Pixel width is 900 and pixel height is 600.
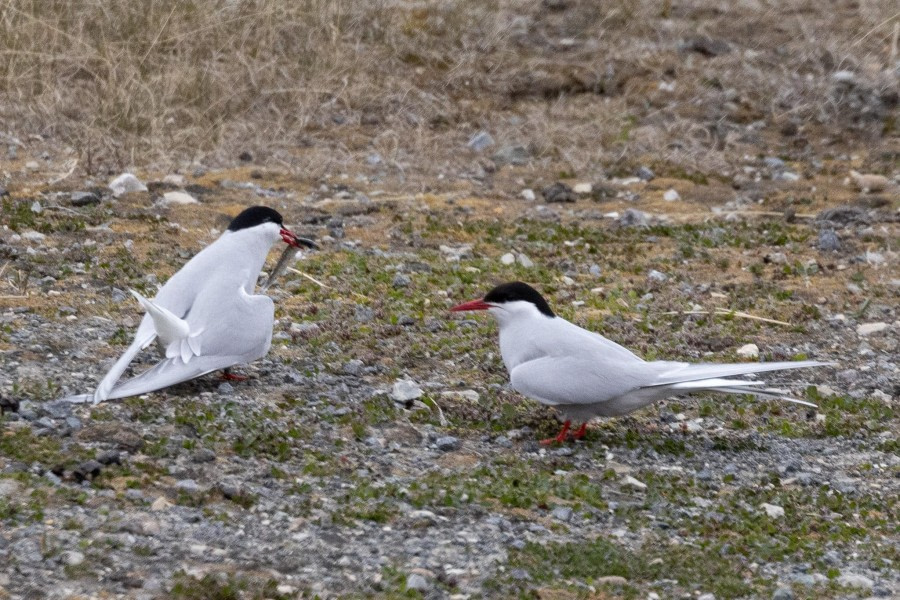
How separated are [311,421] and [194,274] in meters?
0.88

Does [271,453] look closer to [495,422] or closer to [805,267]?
[495,422]

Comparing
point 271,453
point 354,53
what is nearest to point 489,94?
point 354,53

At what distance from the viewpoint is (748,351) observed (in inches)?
229

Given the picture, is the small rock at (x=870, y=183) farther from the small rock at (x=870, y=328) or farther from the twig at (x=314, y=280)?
the twig at (x=314, y=280)

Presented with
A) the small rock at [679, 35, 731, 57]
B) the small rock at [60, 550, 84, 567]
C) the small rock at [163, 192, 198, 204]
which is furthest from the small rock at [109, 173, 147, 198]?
the small rock at [679, 35, 731, 57]

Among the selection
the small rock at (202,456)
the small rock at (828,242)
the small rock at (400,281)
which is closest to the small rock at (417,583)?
the small rock at (202,456)

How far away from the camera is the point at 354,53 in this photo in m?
9.97

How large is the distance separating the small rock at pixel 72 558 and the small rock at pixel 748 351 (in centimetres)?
343

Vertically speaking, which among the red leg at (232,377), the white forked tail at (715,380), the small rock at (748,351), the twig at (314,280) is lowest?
the twig at (314,280)

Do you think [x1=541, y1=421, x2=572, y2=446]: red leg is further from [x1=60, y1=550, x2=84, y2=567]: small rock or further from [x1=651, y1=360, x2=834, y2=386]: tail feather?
[x1=60, y1=550, x2=84, y2=567]: small rock

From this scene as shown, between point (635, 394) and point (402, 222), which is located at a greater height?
point (635, 394)

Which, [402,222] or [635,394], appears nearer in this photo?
[635,394]

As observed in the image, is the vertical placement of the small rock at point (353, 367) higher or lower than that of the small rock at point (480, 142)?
higher

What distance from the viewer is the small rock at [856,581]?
362 cm
